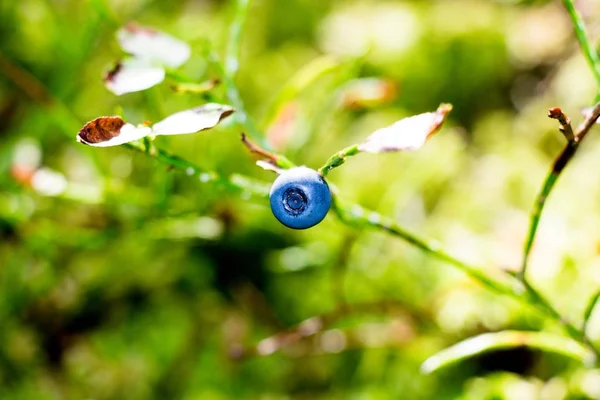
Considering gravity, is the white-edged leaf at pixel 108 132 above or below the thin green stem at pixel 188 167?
below

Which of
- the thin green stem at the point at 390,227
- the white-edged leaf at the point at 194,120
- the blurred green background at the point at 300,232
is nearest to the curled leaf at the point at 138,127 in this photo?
the white-edged leaf at the point at 194,120

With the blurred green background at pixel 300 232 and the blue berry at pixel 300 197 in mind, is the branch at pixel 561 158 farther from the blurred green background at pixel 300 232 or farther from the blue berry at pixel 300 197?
the blurred green background at pixel 300 232

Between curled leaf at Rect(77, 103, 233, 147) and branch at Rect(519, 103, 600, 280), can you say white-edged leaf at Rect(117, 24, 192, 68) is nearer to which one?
curled leaf at Rect(77, 103, 233, 147)

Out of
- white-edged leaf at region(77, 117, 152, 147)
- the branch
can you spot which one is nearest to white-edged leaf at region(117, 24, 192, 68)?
white-edged leaf at region(77, 117, 152, 147)

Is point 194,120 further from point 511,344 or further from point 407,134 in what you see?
point 511,344

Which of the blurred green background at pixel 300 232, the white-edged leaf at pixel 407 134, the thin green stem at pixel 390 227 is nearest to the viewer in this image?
the white-edged leaf at pixel 407 134

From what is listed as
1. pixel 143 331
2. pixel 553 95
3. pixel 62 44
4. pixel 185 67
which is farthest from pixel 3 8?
pixel 553 95

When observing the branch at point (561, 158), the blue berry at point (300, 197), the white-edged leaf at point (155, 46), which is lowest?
the branch at point (561, 158)

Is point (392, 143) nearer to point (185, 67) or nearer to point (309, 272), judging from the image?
point (309, 272)
